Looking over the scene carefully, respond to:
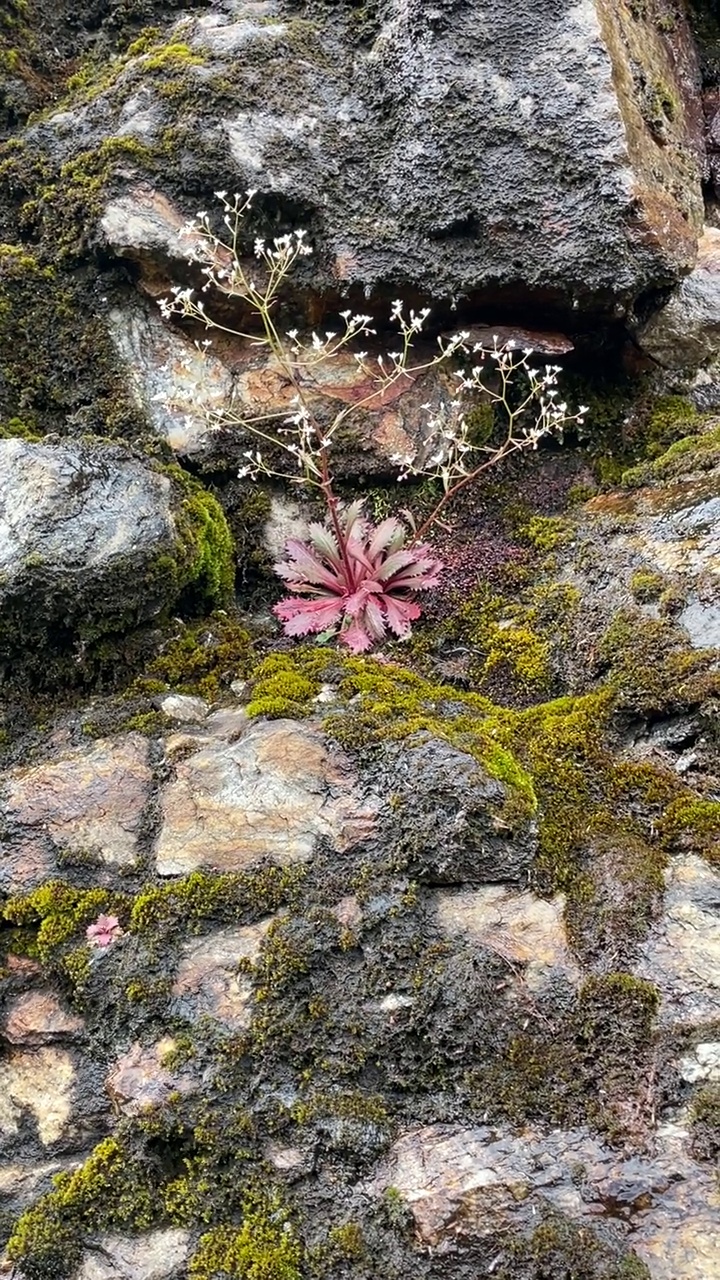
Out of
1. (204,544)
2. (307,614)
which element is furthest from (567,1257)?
(204,544)

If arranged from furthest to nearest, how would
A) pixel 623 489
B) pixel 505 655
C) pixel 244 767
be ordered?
pixel 623 489
pixel 505 655
pixel 244 767

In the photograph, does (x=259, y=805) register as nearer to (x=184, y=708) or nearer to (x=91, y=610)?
(x=184, y=708)

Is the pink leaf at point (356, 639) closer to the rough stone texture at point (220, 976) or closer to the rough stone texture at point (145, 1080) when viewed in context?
the rough stone texture at point (220, 976)

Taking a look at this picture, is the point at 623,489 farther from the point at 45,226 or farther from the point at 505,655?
the point at 45,226

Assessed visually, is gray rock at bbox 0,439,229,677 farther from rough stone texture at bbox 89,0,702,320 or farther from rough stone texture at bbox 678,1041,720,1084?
rough stone texture at bbox 678,1041,720,1084

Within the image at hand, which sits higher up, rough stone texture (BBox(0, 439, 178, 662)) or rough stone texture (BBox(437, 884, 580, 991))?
rough stone texture (BBox(0, 439, 178, 662))

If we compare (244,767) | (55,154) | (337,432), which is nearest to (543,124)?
(337,432)

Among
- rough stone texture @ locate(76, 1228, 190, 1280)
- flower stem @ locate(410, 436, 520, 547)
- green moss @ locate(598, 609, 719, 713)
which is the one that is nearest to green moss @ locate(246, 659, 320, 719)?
flower stem @ locate(410, 436, 520, 547)
